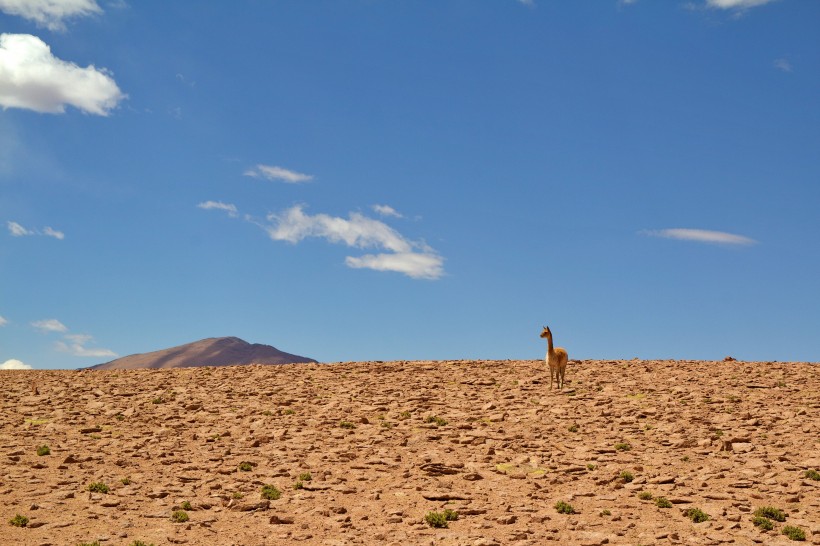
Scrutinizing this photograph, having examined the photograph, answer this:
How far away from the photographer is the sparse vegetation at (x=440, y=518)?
737 inches

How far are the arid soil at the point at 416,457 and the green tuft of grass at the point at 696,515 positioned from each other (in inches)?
12.8

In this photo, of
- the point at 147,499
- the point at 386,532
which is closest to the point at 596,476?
the point at 386,532

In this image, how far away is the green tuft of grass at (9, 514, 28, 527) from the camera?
760 inches

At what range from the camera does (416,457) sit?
2444cm

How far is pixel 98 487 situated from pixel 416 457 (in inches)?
390

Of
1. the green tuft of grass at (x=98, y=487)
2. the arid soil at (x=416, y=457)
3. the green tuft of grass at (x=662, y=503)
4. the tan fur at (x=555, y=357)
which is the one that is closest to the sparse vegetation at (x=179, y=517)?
the arid soil at (x=416, y=457)

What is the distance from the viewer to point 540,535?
18.0m

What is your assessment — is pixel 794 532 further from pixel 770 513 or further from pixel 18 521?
pixel 18 521

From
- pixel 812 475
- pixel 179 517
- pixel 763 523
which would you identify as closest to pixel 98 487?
pixel 179 517

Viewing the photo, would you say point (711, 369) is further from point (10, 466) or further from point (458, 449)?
point (10, 466)

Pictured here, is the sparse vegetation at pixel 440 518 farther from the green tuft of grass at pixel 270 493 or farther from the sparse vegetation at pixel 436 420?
the sparse vegetation at pixel 436 420

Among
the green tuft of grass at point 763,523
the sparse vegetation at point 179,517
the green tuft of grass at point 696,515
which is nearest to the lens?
Result: the green tuft of grass at point 763,523

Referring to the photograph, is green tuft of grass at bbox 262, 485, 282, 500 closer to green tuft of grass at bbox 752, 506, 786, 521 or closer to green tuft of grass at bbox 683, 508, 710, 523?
green tuft of grass at bbox 683, 508, 710, 523

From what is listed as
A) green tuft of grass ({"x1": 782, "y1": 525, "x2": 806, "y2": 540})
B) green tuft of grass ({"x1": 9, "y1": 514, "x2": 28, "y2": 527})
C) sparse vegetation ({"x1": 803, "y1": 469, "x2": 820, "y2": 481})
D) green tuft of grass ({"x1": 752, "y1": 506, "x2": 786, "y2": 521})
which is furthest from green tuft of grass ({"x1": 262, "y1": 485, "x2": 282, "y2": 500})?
sparse vegetation ({"x1": 803, "y1": 469, "x2": 820, "y2": 481})
